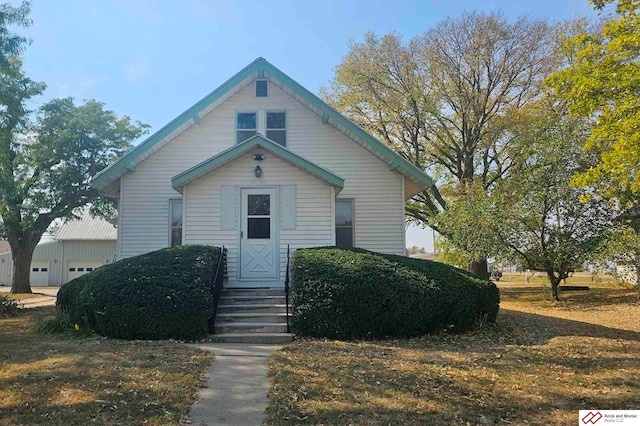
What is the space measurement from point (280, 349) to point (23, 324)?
7.25 m

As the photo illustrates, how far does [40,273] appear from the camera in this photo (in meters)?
37.2

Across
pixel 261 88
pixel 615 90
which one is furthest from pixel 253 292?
pixel 615 90

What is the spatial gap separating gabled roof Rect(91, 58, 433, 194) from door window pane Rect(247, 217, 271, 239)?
3.89 m

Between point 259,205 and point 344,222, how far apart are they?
2967 millimetres

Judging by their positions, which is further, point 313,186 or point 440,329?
point 313,186

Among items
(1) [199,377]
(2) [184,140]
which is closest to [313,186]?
(2) [184,140]

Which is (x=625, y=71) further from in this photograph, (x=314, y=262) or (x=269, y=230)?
(x=269, y=230)

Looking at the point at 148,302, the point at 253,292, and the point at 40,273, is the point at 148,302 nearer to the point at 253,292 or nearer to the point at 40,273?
the point at 253,292

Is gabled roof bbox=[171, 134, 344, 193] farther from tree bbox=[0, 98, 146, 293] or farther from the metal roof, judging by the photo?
the metal roof

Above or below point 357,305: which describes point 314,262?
above

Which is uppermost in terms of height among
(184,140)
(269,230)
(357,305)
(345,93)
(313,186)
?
(345,93)

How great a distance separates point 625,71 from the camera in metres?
9.99

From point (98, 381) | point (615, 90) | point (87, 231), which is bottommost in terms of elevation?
point (98, 381)

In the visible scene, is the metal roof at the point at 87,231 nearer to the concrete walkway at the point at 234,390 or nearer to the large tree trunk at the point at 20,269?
the large tree trunk at the point at 20,269
